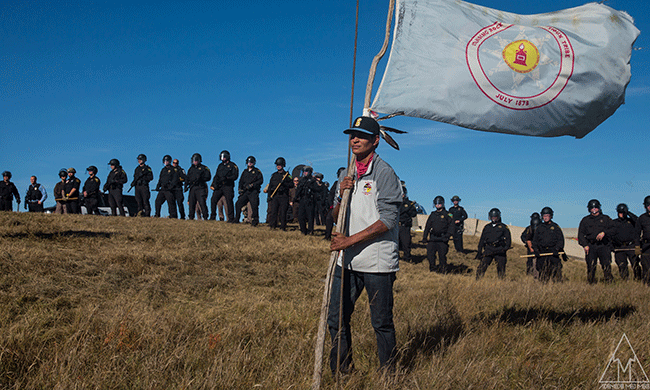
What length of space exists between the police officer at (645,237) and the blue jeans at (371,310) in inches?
407

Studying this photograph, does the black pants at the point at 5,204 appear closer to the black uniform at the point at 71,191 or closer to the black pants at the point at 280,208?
the black uniform at the point at 71,191

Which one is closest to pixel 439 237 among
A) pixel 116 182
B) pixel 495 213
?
pixel 495 213

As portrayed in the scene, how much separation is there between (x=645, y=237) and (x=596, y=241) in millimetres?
1509

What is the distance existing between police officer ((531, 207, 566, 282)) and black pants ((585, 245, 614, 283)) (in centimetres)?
118

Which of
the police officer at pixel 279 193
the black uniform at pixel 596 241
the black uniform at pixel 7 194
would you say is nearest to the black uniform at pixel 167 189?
the police officer at pixel 279 193

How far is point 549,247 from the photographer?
41.4 feet

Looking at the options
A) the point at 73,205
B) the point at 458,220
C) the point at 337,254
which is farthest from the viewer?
the point at 73,205

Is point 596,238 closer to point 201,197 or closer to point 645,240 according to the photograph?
point 645,240

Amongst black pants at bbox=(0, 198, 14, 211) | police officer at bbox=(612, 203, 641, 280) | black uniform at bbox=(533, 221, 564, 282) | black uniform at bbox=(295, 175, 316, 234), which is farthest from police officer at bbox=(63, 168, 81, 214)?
police officer at bbox=(612, 203, 641, 280)

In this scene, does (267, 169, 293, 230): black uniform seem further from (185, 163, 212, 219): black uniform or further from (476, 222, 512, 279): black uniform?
(476, 222, 512, 279): black uniform

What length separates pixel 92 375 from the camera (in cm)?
358

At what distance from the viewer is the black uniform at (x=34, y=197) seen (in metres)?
20.8

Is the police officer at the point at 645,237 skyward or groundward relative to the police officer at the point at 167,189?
groundward

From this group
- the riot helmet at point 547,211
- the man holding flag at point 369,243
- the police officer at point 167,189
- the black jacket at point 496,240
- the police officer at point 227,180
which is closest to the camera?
the man holding flag at point 369,243
